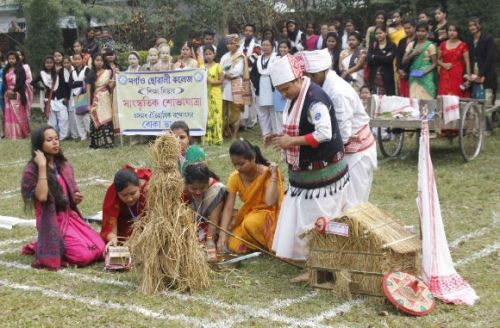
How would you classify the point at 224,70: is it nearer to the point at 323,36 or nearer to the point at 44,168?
the point at 323,36

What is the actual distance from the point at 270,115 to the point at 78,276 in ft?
24.7

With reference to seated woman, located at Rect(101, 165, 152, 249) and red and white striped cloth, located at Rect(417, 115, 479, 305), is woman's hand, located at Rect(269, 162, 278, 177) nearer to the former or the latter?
seated woman, located at Rect(101, 165, 152, 249)

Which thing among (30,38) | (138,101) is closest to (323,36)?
(138,101)

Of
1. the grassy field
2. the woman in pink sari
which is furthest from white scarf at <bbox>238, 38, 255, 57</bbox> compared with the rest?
the grassy field

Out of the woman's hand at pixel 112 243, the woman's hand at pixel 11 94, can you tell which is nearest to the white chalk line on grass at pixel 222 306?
the woman's hand at pixel 112 243

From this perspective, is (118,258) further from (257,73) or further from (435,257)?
(257,73)

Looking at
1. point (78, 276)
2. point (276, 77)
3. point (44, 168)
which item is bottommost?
point (78, 276)

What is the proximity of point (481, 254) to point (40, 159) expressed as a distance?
361 centimetres

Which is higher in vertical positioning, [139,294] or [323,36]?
[323,36]

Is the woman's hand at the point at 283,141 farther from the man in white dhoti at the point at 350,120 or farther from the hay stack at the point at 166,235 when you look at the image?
the hay stack at the point at 166,235

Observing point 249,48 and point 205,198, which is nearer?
point 205,198

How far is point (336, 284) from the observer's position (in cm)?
517

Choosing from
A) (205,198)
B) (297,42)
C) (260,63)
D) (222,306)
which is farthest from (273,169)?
(297,42)

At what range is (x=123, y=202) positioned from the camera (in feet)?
20.1
